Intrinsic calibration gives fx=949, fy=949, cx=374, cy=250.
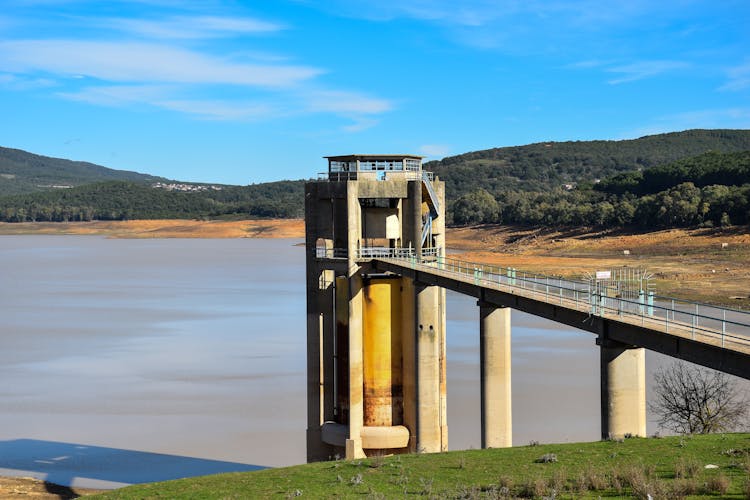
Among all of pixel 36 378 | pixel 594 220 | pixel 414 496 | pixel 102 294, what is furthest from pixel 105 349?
pixel 594 220

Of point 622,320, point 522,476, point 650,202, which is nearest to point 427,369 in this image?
point 622,320

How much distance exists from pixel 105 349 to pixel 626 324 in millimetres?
35454

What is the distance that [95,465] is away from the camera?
2784 cm

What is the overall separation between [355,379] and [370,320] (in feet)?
6.18

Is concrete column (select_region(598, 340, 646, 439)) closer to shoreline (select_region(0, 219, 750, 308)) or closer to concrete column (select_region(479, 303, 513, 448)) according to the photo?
concrete column (select_region(479, 303, 513, 448))

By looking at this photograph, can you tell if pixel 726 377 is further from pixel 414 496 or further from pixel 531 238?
pixel 531 238

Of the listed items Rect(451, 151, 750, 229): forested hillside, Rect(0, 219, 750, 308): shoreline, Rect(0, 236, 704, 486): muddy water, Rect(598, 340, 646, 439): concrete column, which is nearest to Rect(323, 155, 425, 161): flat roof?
Rect(0, 236, 704, 486): muddy water

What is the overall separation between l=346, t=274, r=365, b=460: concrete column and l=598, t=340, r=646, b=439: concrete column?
9.44 m

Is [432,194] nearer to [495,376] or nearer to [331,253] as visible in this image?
[331,253]

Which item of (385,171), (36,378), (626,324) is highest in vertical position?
(385,171)

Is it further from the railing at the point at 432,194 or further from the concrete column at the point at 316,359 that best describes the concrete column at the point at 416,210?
the concrete column at the point at 316,359

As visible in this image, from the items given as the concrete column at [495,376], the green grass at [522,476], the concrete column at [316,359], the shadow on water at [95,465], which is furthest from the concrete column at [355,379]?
the green grass at [522,476]

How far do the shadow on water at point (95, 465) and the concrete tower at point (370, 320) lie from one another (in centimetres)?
304

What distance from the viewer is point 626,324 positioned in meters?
17.4
